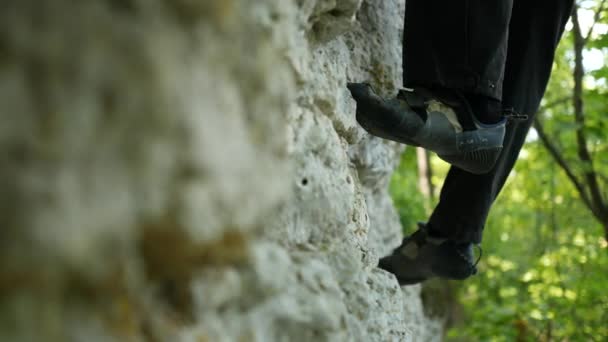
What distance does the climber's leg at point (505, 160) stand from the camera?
8.32ft

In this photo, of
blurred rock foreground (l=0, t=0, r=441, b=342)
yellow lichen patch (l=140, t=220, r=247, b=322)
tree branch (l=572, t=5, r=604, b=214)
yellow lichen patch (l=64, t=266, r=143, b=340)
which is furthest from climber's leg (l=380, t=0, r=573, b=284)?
tree branch (l=572, t=5, r=604, b=214)

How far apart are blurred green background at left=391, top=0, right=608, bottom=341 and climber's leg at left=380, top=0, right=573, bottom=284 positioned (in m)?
1.31

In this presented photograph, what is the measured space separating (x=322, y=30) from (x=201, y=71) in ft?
2.85

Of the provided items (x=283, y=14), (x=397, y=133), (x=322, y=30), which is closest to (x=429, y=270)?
(x=397, y=133)

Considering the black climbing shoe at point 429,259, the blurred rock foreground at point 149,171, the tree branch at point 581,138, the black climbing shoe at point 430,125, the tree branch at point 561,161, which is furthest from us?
the tree branch at point 561,161

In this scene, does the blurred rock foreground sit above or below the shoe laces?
below

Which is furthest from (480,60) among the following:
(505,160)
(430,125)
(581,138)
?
(581,138)

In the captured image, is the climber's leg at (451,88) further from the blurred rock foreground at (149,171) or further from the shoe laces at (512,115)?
the blurred rock foreground at (149,171)

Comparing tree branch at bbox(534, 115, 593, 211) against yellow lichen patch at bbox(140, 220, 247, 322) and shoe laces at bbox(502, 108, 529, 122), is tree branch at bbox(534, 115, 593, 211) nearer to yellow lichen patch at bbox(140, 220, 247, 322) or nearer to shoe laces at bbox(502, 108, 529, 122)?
shoe laces at bbox(502, 108, 529, 122)

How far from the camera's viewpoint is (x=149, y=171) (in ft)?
3.42

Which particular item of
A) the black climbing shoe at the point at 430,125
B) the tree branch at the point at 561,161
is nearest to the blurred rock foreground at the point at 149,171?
the black climbing shoe at the point at 430,125

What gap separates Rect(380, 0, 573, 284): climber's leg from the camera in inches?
99.9

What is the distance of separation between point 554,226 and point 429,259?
4522mm

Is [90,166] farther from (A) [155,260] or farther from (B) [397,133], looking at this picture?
(B) [397,133]
